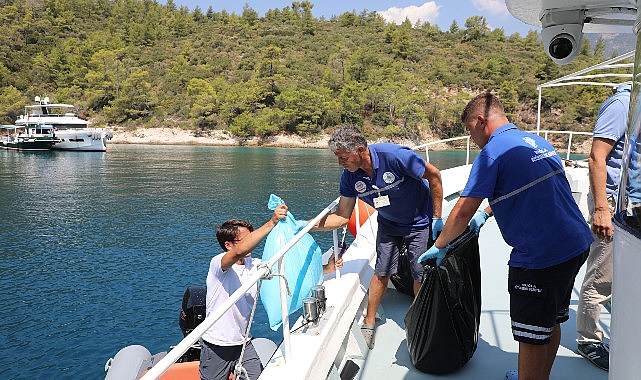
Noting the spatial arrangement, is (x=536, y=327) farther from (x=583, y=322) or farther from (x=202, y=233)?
(x=202, y=233)

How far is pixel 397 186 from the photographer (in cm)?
299

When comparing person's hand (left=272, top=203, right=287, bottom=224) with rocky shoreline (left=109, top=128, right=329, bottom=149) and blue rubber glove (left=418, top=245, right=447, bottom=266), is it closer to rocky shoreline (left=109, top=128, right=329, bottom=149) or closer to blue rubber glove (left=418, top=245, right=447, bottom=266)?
blue rubber glove (left=418, top=245, right=447, bottom=266)

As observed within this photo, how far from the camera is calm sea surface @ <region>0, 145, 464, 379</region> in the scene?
6938 millimetres

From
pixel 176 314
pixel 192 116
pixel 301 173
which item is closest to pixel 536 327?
pixel 176 314

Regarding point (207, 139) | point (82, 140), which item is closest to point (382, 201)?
point (82, 140)

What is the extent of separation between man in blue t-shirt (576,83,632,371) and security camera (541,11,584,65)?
1.10ft

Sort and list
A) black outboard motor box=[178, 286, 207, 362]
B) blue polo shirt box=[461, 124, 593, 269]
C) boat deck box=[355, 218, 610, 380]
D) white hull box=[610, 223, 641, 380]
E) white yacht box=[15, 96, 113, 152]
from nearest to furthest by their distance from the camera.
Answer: white hull box=[610, 223, 641, 380]
blue polo shirt box=[461, 124, 593, 269]
boat deck box=[355, 218, 610, 380]
black outboard motor box=[178, 286, 207, 362]
white yacht box=[15, 96, 113, 152]

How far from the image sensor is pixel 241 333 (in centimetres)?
261

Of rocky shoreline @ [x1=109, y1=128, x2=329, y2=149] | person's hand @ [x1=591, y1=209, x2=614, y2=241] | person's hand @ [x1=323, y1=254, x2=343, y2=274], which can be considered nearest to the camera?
person's hand @ [x1=591, y1=209, x2=614, y2=241]

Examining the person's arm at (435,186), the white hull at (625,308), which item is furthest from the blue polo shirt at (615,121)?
the white hull at (625,308)

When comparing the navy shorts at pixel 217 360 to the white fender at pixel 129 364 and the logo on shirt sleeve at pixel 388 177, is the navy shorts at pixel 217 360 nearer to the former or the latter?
the white fender at pixel 129 364

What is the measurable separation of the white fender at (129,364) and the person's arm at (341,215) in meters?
1.52

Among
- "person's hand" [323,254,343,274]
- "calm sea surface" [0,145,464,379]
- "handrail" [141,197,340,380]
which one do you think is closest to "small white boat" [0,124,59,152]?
"calm sea surface" [0,145,464,379]

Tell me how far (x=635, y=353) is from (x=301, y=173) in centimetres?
2947
